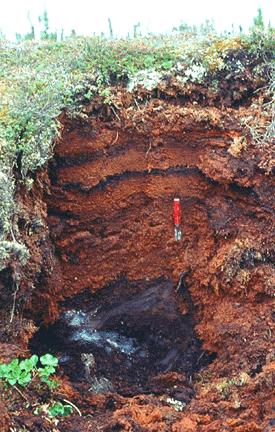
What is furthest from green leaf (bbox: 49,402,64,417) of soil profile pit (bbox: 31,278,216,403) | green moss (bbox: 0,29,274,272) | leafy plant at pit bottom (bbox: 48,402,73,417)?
green moss (bbox: 0,29,274,272)

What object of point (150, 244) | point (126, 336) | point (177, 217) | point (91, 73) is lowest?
point (126, 336)

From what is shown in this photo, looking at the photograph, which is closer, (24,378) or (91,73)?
(24,378)

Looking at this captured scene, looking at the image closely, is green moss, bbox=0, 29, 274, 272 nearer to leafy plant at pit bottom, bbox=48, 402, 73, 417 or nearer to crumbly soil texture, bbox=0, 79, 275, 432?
crumbly soil texture, bbox=0, 79, 275, 432

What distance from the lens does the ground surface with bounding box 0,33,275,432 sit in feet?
16.1

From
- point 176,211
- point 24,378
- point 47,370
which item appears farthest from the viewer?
point 176,211

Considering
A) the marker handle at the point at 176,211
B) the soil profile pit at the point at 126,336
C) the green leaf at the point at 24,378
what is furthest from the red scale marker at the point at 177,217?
the green leaf at the point at 24,378

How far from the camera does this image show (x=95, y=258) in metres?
5.57

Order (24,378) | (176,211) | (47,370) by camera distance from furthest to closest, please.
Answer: (176,211) < (47,370) < (24,378)

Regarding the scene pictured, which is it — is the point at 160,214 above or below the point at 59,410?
above

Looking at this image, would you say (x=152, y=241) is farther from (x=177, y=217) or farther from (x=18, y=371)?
(x=18, y=371)

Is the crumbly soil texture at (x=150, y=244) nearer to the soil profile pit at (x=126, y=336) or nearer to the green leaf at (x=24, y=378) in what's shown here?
the soil profile pit at (x=126, y=336)

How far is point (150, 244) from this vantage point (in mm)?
5625

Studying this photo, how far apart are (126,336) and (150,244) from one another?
33.8 inches

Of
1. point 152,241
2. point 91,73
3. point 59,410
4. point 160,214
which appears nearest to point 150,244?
point 152,241
